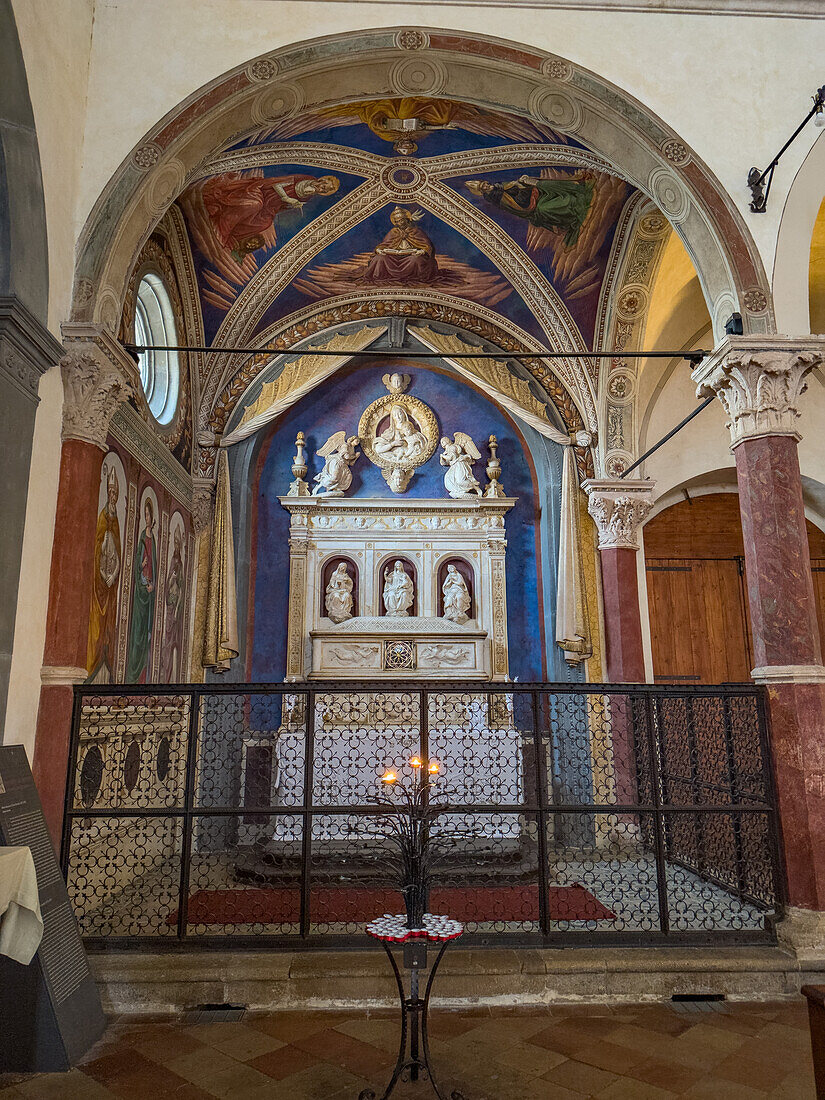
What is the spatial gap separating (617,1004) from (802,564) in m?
3.09

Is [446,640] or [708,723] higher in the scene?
[446,640]

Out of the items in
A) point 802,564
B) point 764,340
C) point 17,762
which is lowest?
point 17,762

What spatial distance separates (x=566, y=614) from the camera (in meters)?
9.48

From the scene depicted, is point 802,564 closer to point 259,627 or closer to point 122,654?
point 122,654

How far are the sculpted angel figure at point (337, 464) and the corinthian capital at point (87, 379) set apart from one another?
4.70 meters

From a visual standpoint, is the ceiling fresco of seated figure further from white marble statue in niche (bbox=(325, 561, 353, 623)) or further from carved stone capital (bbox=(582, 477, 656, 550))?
white marble statue in niche (bbox=(325, 561, 353, 623))

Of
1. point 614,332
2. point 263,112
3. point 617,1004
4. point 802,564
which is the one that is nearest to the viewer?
point 617,1004

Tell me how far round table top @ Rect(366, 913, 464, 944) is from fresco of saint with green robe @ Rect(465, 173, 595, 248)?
7.13 metres

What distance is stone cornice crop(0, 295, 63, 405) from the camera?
4.73 m

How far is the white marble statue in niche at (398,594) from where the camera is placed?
10.0 metres

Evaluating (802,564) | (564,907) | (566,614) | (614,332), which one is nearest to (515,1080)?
(564,907)

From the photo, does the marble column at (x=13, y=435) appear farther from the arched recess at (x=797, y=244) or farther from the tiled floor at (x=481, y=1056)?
the arched recess at (x=797, y=244)

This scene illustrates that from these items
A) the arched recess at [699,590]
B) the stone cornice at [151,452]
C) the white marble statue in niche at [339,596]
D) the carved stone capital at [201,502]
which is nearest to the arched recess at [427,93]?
the stone cornice at [151,452]

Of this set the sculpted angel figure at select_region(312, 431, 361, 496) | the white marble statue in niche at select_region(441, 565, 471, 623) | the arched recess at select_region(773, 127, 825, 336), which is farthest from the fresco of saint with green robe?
the white marble statue in niche at select_region(441, 565, 471, 623)
